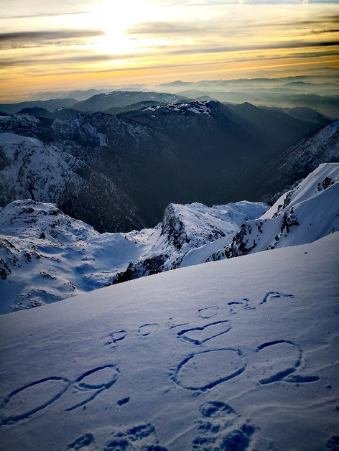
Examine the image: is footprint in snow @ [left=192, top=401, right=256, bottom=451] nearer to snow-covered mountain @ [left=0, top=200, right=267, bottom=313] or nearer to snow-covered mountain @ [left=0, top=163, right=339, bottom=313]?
snow-covered mountain @ [left=0, top=163, right=339, bottom=313]

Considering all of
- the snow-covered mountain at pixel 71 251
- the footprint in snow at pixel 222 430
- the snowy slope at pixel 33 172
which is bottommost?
the snow-covered mountain at pixel 71 251

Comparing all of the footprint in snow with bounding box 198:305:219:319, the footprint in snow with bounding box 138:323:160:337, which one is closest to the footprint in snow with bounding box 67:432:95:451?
the footprint in snow with bounding box 138:323:160:337

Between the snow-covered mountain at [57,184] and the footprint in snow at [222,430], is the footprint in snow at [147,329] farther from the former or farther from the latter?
the snow-covered mountain at [57,184]

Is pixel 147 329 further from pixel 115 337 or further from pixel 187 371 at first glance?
pixel 187 371

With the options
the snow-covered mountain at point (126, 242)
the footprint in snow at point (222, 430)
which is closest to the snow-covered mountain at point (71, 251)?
the snow-covered mountain at point (126, 242)

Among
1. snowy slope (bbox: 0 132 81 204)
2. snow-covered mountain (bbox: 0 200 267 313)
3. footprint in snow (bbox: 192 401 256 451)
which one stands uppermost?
→ footprint in snow (bbox: 192 401 256 451)

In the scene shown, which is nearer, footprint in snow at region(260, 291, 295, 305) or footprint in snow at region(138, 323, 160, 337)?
footprint in snow at region(138, 323, 160, 337)
